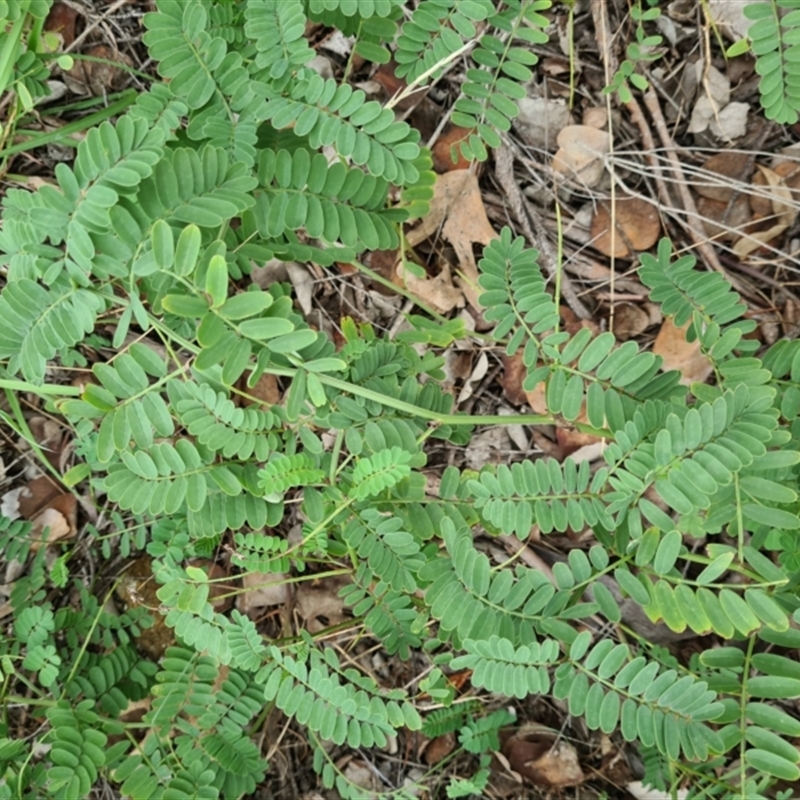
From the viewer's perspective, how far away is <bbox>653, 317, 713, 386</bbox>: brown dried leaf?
6.79ft

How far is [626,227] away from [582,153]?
24cm

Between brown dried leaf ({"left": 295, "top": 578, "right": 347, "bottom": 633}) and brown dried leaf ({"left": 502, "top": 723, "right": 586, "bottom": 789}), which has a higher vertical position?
brown dried leaf ({"left": 295, "top": 578, "right": 347, "bottom": 633})

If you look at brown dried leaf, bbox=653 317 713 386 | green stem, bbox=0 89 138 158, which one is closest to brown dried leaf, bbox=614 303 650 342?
brown dried leaf, bbox=653 317 713 386

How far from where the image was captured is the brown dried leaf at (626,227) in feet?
7.06

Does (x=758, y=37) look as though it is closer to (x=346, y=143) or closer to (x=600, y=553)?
(x=346, y=143)

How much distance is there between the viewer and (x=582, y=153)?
7.08ft

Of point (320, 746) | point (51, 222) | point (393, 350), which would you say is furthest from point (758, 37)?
point (320, 746)

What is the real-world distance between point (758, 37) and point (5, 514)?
7.48 feet

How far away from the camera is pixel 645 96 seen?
A: 7.04ft

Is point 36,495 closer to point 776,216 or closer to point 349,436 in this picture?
point 349,436

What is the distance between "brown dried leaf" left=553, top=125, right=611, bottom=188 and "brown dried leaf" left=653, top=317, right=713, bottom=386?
46 centimetres

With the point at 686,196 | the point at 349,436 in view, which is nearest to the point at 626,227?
the point at 686,196

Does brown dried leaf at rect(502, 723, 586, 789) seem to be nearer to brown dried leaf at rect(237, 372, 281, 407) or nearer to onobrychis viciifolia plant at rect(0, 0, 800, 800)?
onobrychis viciifolia plant at rect(0, 0, 800, 800)

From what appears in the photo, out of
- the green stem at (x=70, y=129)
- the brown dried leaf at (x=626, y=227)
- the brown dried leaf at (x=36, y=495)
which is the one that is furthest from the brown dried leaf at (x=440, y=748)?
the green stem at (x=70, y=129)
